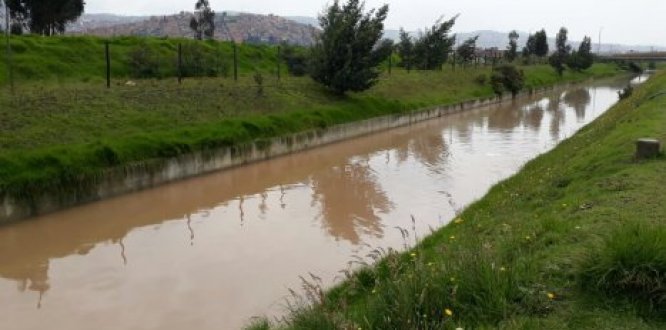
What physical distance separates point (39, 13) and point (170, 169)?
28.4 meters

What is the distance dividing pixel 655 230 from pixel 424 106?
1186 inches

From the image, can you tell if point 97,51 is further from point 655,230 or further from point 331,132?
point 655,230

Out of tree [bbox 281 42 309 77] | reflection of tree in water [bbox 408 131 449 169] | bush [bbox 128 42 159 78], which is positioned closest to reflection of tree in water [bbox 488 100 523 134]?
reflection of tree in water [bbox 408 131 449 169]

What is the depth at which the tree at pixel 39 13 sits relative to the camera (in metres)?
39.0

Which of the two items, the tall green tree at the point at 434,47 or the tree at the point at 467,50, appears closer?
the tall green tree at the point at 434,47

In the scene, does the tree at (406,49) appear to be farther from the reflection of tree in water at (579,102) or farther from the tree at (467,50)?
the reflection of tree in water at (579,102)

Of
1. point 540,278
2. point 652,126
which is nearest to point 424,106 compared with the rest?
point 652,126

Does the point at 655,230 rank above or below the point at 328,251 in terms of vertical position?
above

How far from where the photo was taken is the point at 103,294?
30.2 ft

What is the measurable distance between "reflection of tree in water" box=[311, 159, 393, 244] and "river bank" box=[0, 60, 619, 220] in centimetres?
319

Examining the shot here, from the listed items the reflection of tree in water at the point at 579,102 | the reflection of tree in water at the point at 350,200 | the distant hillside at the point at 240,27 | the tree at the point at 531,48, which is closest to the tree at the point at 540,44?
the tree at the point at 531,48

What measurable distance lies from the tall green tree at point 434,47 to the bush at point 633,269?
46.5 meters

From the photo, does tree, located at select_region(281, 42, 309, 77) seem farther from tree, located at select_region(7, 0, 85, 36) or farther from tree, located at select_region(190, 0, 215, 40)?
tree, located at select_region(190, 0, 215, 40)

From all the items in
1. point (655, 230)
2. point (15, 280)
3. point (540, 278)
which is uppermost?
point (655, 230)
